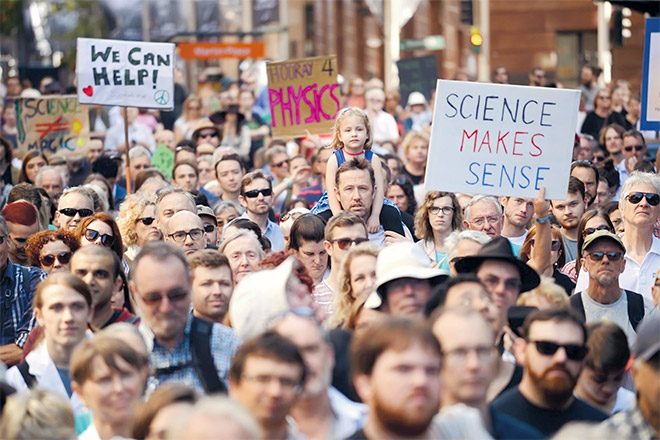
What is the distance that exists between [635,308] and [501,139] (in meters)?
1.61

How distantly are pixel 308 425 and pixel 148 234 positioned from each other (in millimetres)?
5130

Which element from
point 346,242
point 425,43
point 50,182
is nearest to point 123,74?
point 50,182

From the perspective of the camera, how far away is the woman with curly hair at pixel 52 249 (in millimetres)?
8930

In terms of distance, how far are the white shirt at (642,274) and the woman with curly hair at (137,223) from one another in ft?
10.8

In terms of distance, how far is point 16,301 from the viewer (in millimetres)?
8578

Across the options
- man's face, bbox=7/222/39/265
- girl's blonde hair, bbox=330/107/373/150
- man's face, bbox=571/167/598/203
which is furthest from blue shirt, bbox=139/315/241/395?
man's face, bbox=571/167/598/203

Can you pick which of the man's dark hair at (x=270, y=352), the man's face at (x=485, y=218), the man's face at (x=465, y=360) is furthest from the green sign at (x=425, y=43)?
the man's dark hair at (x=270, y=352)

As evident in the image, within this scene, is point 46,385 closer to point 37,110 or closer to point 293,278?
point 293,278

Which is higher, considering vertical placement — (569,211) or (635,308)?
(569,211)

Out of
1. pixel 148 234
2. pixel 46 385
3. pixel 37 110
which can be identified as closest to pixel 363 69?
pixel 37 110

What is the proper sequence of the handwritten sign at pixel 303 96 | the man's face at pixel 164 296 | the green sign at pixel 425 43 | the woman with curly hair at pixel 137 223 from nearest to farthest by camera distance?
the man's face at pixel 164 296
the woman with curly hair at pixel 137 223
the handwritten sign at pixel 303 96
the green sign at pixel 425 43

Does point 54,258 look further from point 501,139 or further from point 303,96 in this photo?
point 303,96

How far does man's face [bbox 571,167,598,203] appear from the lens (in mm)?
11805

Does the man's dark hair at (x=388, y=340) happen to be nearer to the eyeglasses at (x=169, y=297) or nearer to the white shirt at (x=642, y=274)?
the eyeglasses at (x=169, y=297)
